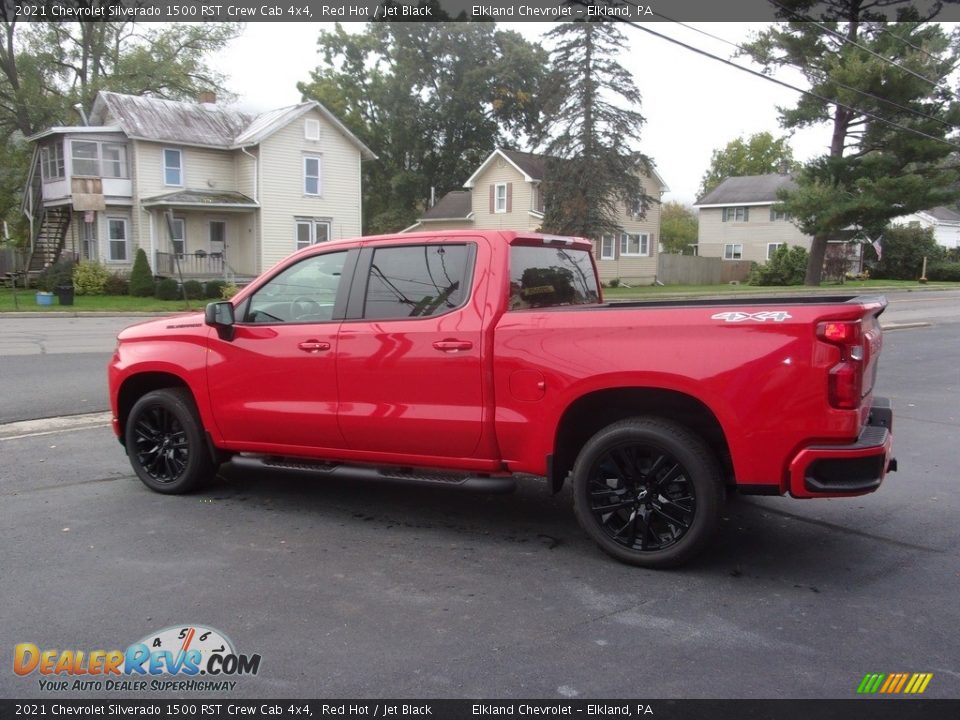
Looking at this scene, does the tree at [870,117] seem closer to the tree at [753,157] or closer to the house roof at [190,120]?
the house roof at [190,120]

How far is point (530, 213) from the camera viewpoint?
44.7m

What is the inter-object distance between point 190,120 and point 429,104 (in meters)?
26.6

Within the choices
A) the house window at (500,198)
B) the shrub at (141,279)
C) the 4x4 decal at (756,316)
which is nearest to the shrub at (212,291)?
the shrub at (141,279)

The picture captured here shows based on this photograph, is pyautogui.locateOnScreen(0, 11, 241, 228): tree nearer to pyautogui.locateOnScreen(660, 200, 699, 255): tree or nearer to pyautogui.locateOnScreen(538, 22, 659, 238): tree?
pyautogui.locateOnScreen(538, 22, 659, 238): tree

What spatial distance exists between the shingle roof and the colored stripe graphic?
4654 centimetres

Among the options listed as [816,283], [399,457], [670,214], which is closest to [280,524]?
[399,457]

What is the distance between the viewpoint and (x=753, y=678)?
132 inches

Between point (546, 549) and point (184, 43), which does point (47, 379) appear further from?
point (184, 43)

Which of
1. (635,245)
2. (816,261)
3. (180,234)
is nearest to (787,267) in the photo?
(816,261)

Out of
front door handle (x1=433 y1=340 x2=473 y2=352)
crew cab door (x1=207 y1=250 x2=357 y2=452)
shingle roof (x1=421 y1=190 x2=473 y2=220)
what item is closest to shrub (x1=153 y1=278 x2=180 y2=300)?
shingle roof (x1=421 y1=190 x2=473 y2=220)

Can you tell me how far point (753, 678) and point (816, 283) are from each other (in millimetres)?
41710

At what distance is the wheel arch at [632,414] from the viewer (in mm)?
4547

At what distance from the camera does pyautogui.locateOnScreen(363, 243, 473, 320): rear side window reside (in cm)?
505

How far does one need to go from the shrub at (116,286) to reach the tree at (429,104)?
87.9 feet
